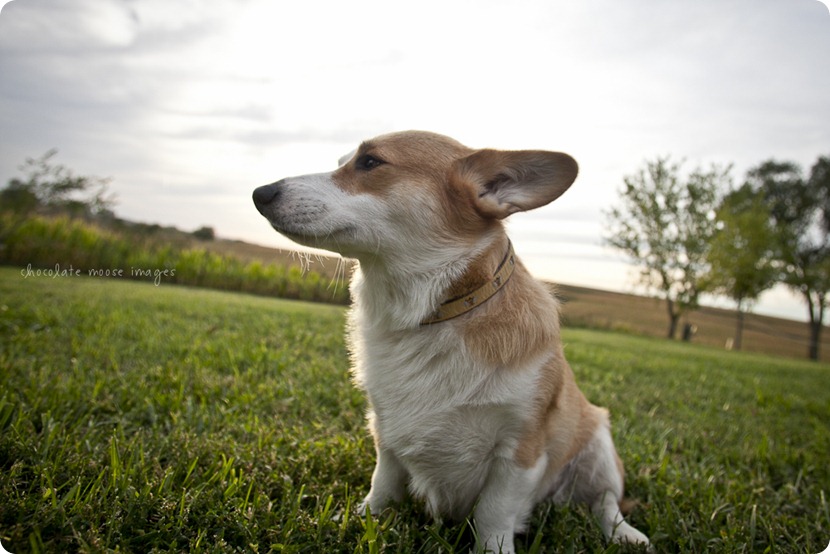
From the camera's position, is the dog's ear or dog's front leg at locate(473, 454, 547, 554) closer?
dog's front leg at locate(473, 454, 547, 554)

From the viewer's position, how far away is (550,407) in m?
2.20

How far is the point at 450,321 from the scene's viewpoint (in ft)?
7.04

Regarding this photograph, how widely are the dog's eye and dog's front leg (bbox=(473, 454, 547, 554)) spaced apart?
4.55 feet

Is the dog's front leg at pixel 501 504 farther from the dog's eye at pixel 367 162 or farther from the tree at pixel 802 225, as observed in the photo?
the tree at pixel 802 225

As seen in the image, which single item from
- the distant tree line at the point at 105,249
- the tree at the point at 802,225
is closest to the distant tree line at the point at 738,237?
the tree at the point at 802,225

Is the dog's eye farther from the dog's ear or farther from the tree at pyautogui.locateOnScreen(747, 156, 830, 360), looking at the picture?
the tree at pyautogui.locateOnScreen(747, 156, 830, 360)

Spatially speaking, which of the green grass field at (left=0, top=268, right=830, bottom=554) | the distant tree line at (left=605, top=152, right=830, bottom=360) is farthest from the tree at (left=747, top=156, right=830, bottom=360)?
the green grass field at (left=0, top=268, right=830, bottom=554)

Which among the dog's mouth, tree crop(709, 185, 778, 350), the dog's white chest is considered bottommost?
the dog's white chest

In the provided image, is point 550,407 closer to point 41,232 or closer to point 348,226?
point 348,226

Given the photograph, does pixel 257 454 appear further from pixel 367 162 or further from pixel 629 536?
pixel 629 536

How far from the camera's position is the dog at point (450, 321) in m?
2.04

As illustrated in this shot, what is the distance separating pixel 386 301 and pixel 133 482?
1275 mm

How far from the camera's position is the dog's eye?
2.31 meters

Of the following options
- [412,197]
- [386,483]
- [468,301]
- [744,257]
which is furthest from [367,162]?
[744,257]
